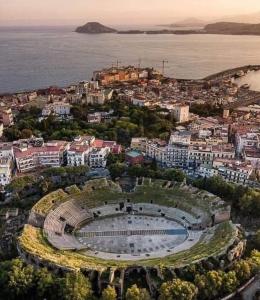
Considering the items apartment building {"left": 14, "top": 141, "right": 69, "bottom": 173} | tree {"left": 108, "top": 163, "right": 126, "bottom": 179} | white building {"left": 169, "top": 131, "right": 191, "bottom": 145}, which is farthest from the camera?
white building {"left": 169, "top": 131, "right": 191, "bottom": 145}

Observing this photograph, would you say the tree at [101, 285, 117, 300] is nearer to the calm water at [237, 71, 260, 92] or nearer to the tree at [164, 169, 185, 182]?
the tree at [164, 169, 185, 182]

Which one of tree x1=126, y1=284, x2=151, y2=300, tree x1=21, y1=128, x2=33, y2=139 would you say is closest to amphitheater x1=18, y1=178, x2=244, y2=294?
tree x1=126, y1=284, x2=151, y2=300

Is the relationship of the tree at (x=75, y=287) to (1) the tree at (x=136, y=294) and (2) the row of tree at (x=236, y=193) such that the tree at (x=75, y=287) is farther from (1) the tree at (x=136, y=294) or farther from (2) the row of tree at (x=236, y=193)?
(2) the row of tree at (x=236, y=193)

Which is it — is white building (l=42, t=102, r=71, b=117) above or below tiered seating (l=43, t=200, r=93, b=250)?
above

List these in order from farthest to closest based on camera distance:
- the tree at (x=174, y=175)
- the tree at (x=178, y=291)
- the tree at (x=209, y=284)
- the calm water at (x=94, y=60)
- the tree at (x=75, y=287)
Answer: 1. the calm water at (x=94, y=60)
2. the tree at (x=174, y=175)
3. the tree at (x=209, y=284)
4. the tree at (x=75, y=287)
5. the tree at (x=178, y=291)

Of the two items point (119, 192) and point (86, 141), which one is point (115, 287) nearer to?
point (119, 192)

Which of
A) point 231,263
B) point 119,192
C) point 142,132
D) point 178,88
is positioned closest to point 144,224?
point 119,192

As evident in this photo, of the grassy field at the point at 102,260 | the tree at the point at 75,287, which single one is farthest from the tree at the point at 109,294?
the grassy field at the point at 102,260
